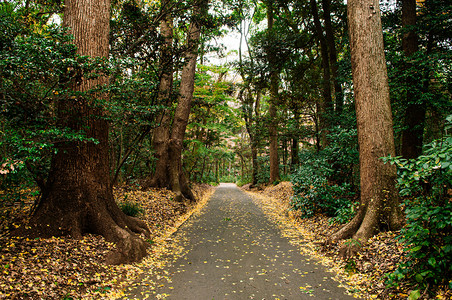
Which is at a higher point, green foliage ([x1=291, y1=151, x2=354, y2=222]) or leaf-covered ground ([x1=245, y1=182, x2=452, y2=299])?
green foliage ([x1=291, y1=151, x2=354, y2=222])

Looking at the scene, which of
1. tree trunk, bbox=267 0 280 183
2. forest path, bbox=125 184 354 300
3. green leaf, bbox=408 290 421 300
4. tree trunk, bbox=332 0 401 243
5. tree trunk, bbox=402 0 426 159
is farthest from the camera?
tree trunk, bbox=267 0 280 183

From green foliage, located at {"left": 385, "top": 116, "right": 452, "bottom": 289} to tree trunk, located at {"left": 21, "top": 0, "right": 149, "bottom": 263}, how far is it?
4247 millimetres

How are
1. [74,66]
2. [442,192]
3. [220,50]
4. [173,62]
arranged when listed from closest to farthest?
[442,192], [74,66], [173,62], [220,50]

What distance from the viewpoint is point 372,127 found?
461cm

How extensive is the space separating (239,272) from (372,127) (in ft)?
12.1

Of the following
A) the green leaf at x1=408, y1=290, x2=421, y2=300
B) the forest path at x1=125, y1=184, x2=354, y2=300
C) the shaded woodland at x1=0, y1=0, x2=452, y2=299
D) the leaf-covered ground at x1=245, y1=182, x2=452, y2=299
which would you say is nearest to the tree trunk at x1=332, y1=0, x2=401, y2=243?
the shaded woodland at x1=0, y1=0, x2=452, y2=299

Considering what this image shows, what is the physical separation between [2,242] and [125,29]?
626 centimetres

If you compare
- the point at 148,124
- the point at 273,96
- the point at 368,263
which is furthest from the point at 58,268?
the point at 273,96

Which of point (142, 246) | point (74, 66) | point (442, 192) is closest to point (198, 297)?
point (142, 246)

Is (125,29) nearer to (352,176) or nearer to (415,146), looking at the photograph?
(352,176)

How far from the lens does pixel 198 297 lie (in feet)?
10.6

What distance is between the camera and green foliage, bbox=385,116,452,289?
2652 millimetres

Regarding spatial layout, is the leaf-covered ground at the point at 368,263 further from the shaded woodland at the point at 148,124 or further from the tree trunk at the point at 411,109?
the tree trunk at the point at 411,109

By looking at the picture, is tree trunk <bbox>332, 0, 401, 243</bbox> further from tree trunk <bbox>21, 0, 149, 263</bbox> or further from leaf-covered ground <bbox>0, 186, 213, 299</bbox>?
tree trunk <bbox>21, 0, 149, 263</bbox>
